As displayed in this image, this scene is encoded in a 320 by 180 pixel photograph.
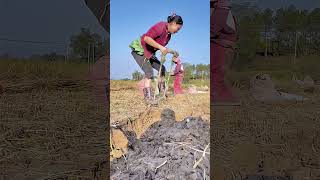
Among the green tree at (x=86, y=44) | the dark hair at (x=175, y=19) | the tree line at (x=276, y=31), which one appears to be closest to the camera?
the dark hair at (x=175, y=19)

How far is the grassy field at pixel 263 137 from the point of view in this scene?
1219 mm

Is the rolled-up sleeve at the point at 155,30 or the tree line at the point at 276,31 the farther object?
the tree line at the point at 276,31

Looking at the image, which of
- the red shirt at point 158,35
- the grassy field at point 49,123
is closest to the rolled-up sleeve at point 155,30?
the red shirt at point 158,35

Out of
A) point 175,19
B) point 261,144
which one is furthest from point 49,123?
point 261,144

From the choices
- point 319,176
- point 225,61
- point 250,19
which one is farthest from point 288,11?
point 319,176

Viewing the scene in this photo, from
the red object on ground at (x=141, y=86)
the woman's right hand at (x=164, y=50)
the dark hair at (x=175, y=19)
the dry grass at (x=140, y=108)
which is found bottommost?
the dry grass at (x=140, y=108)

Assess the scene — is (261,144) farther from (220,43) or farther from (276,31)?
(276,31)

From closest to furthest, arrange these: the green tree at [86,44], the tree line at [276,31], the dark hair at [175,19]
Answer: the dark hair at [175,19], the green tree at [86,44], the tree line at [276,31]

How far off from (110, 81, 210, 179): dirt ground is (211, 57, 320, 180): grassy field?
0.06 meters

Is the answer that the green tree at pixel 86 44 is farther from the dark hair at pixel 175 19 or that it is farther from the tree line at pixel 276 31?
the tree line at pixel 276 31

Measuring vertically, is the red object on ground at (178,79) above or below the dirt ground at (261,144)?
above

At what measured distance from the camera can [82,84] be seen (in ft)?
4.38

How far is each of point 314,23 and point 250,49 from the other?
0.40 meters

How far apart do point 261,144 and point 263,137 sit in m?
0.04
